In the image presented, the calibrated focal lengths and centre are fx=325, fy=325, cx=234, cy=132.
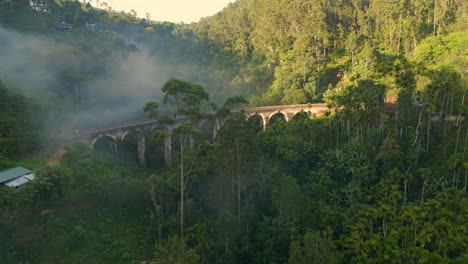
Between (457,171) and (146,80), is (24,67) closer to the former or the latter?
(146,80)

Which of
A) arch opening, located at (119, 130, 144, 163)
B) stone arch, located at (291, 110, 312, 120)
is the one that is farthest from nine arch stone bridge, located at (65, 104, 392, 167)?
arch opening, located at (119, 130, 144, 163)

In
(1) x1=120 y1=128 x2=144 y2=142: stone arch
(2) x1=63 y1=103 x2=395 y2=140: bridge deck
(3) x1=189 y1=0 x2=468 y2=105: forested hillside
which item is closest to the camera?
(2) x1=63 y1=103 x2=395 y2=140: bridge deck

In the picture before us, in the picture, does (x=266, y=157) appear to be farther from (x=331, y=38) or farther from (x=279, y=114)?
(x=331, y=38)

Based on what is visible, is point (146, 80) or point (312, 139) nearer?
point (312, 139)

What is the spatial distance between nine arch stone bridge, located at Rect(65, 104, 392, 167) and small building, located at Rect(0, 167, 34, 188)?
8.30 m

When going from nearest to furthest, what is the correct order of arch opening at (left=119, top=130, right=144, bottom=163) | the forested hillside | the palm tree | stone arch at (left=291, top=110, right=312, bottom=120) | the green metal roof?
the palm tree, the green metal roof, arch opening at (left=119, top=130, right=144, bottom=163), stone arch at (left=291, top=110, right=312, bottom=120), the forested hillside

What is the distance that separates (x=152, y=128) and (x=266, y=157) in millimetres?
19012

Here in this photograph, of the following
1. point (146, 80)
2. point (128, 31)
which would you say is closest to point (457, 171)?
point (146, 80)

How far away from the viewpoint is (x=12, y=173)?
3003 cm

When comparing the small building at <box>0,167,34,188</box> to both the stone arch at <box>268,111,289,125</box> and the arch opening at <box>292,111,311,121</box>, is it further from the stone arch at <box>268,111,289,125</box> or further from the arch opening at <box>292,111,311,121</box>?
the stone arch at <box>268,111,289,125</box>

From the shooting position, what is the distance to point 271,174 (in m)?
33.7

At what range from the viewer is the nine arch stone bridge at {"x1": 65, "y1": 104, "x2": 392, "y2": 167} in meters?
41.6

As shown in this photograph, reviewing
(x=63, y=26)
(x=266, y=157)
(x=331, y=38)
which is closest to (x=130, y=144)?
(x=266, y=157)

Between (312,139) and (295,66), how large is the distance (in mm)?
25035
